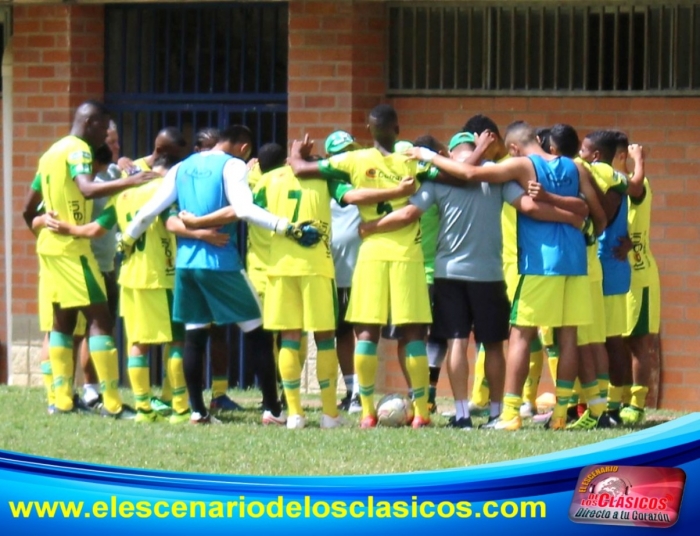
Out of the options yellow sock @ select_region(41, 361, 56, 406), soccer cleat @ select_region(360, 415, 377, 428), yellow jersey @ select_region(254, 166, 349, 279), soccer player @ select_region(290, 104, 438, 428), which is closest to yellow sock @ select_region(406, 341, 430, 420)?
soccer player @ select_region(290, 104, 438, 428)

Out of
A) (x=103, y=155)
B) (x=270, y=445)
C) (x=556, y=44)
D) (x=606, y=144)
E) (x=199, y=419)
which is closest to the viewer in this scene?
(x=270, y=445)

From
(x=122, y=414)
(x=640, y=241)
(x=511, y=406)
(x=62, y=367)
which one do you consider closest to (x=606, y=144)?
(x=640, y=241)

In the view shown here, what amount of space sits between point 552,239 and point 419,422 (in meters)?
1.35

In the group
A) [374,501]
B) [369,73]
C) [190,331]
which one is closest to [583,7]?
[369,73]

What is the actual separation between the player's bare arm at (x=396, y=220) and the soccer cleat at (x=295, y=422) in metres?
1.18

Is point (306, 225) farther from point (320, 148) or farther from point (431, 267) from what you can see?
point (320, 148)

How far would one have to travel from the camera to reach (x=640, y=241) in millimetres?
9062

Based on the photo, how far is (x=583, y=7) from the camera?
10.6 metres

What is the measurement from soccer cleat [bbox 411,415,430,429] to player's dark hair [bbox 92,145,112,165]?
107 inches

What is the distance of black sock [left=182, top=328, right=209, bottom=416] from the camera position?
8.61 m

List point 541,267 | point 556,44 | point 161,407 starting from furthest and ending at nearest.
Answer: point 556,44, point 161,407, point 541,267

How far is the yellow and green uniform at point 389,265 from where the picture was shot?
27.6ft

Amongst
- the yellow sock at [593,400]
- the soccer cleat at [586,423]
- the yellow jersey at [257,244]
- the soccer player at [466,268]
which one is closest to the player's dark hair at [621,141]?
the soccer player at [466,268]

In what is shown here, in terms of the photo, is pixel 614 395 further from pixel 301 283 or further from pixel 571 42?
pixel 571 42
